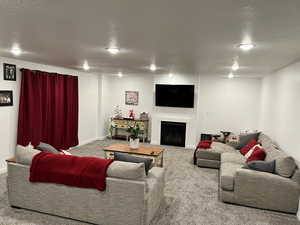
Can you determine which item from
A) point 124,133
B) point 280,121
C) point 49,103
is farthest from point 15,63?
point 280,121

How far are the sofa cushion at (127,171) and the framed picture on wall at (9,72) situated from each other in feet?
11.1

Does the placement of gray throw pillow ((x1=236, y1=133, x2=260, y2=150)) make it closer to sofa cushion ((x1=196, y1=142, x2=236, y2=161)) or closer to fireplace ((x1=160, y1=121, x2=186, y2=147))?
sofa cushion ((x1=196, y1=142, x2=236, y2=161))

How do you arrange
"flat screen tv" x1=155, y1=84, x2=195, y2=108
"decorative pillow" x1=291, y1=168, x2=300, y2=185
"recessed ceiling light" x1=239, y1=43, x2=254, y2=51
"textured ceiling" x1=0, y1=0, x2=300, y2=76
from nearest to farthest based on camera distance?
"textured ceiling" x1=0, y1=0, x2=300, y2=76
"recessed ceiling light" x1=239, y1=43, x2=254, y2=51
"decorative pillow" x1=291, y1=168, x2=300, y2=185
"flat screen tv" x1=155, y1=84, x2=195, y2=108

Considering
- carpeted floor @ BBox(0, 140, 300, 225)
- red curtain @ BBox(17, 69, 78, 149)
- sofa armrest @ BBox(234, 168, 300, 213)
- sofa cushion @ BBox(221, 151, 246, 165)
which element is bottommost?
carpeted floor @ BBox(0, 140, 300, 225)

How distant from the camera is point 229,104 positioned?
7.66m

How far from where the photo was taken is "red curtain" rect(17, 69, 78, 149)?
16.8 feet

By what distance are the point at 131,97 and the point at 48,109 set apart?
3.53m

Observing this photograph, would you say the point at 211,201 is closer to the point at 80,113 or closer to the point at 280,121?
the point at 280,121

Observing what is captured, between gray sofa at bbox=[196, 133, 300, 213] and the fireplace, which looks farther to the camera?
the fireplace

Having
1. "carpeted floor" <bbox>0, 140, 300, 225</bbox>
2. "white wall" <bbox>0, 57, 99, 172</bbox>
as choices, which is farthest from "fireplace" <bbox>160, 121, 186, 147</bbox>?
"carpeted floor" <bbox>0, 140, 300, 225</bbox>

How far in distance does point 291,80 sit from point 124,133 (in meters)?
6.03

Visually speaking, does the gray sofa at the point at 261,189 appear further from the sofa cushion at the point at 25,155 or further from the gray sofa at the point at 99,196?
the sofa cushion at the point at 25,155

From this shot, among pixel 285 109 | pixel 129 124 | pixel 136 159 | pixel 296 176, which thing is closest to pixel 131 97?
pixel 129 124

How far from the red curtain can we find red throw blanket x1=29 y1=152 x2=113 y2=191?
7.63 feet
